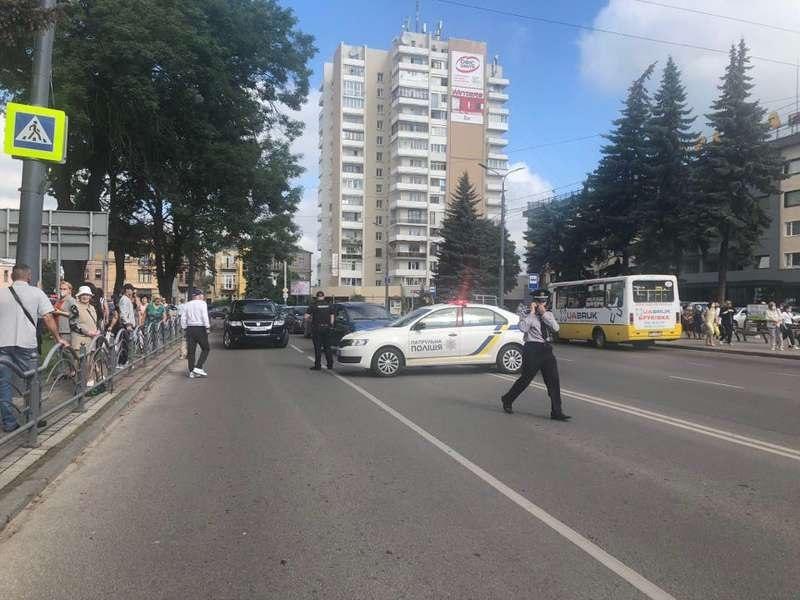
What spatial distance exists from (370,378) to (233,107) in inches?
521

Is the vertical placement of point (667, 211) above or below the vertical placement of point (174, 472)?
above

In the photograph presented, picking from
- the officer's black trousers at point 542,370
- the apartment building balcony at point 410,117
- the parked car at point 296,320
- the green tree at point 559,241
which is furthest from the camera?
the apartment building balcony at point 410,117

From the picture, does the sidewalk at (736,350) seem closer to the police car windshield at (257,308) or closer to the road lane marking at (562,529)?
the police car windshield at (257,308)

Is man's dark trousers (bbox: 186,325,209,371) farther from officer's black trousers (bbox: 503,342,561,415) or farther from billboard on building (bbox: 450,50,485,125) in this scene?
billboard on building (bbox: 450,50,485,125)

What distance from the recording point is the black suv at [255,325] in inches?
926

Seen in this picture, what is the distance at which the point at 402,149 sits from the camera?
325ft

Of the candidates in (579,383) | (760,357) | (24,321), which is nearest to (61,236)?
(24,321)

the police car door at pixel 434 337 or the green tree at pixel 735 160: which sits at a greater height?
the green tree at pixel 735 160

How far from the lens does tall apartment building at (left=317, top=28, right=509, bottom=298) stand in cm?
9994

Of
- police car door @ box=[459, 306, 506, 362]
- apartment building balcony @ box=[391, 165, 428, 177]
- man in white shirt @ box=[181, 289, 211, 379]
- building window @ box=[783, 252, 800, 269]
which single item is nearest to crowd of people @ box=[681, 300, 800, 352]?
police car door @ box=[459, 306, 506, 362]

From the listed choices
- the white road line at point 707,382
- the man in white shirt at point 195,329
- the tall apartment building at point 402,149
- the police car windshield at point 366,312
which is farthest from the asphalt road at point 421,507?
the tall apartment building at point 402,149

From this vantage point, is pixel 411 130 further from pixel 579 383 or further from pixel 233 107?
pixel 579 383

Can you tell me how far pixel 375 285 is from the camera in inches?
3989

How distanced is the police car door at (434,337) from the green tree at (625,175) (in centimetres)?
3332
